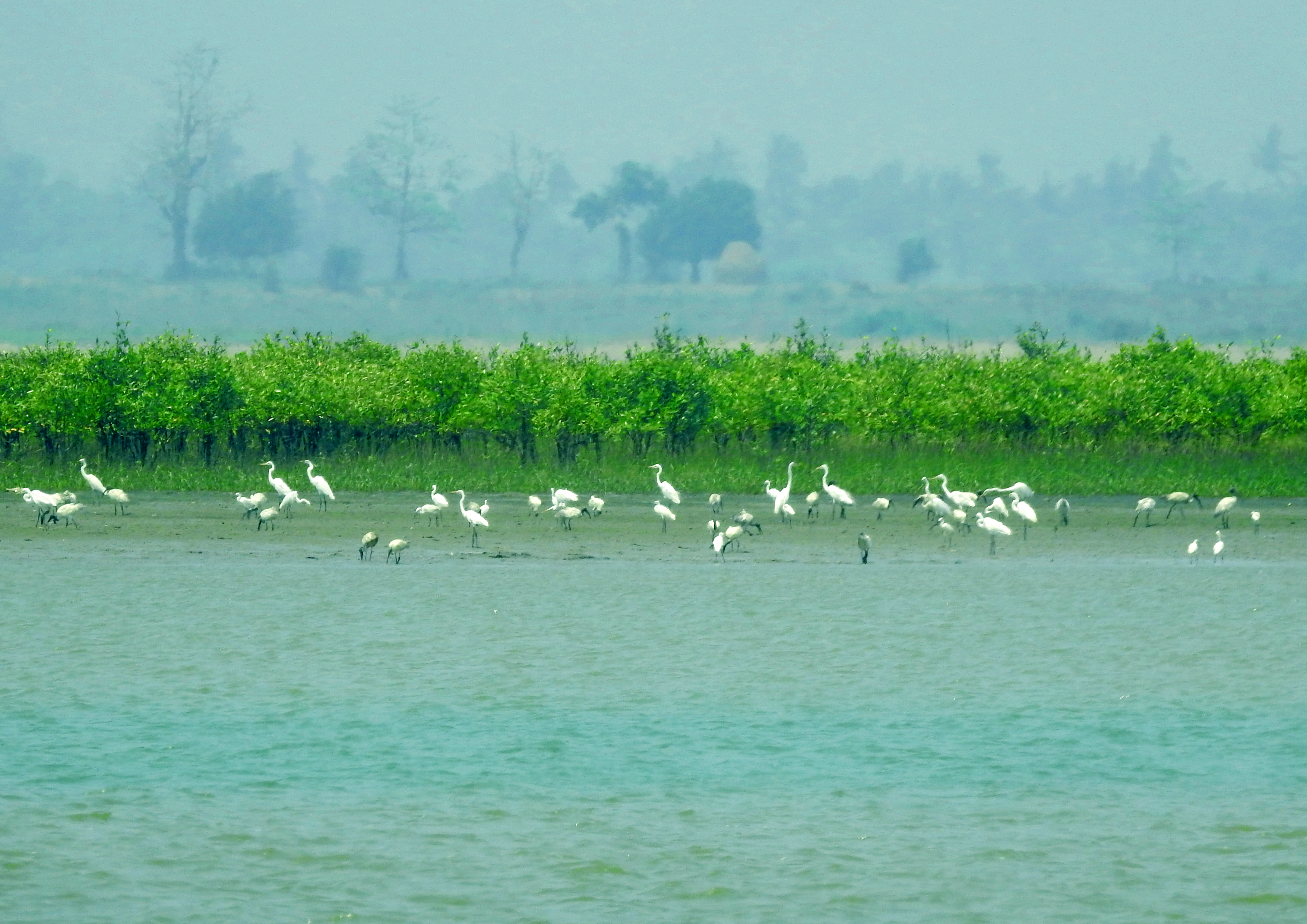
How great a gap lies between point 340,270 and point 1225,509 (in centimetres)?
11615

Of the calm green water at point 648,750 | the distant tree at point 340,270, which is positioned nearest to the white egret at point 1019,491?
the calm green water at point 648,750

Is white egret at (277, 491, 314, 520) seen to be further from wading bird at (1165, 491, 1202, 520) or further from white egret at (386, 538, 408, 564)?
wading bird at (1165, 491, 1202, 520)

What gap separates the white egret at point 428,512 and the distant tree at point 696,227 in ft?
396

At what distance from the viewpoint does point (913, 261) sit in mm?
159375

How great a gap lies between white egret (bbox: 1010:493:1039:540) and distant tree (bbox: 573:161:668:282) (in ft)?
413

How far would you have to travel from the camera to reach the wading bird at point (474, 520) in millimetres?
33344

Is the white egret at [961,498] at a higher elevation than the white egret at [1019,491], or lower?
lower

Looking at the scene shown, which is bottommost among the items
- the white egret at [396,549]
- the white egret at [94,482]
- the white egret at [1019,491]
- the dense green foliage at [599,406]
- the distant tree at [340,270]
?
the white egret at [396,549]

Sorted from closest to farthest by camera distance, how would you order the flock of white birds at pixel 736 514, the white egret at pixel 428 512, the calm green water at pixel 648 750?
1. the calm green water at pixel 648 750
2. the flock of white birds at pixel 736 514
3. the white egret at pixel 428 512

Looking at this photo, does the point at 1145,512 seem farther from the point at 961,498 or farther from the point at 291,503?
the point at 291,503

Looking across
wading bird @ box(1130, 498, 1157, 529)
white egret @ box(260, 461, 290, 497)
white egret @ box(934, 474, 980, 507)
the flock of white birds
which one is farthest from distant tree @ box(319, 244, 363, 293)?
white egret @ box(934, 474, 980, 507)

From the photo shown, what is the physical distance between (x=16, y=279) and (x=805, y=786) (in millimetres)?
140812

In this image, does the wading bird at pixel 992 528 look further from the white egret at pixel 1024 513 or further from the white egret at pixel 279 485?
the white egret at pixel 279 485

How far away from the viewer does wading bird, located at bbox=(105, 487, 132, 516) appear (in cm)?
3716
